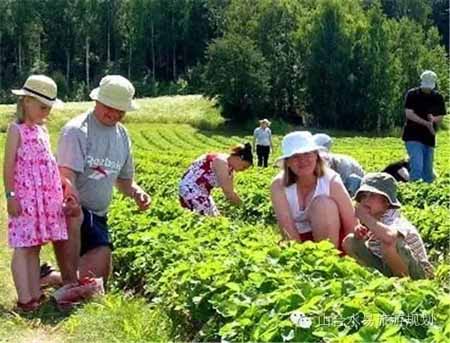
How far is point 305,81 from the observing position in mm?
58438

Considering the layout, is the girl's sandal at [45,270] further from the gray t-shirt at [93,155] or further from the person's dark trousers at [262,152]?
the person's dark trousers at [262,152]

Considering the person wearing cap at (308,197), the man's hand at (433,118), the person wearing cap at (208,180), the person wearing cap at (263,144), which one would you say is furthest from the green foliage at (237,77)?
the person wearing cap at (308,197)

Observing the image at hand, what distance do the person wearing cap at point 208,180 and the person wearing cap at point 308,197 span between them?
1.57 m

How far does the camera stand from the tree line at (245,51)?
5647 centimetres

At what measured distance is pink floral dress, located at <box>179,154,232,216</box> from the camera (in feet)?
26.2

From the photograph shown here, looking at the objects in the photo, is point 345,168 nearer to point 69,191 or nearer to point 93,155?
point 93,155

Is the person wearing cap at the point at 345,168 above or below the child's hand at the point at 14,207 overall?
below

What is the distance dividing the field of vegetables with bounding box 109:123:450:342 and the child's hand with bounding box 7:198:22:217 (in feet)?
2.92

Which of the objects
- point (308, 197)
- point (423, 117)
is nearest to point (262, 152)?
point (423, 117)

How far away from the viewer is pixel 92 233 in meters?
6.28

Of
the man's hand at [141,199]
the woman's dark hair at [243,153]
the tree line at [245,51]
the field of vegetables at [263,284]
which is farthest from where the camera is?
the tree line at [245,51]

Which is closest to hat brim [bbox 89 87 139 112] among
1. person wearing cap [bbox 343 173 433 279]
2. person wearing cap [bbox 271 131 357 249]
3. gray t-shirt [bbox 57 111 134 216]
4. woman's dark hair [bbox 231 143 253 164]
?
gray t-shirt [bbox 57 111 134 216]

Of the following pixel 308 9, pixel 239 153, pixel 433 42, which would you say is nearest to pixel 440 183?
pixel 239 153

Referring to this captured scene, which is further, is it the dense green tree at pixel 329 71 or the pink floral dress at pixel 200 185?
the dense green tree at pixel 329 71
